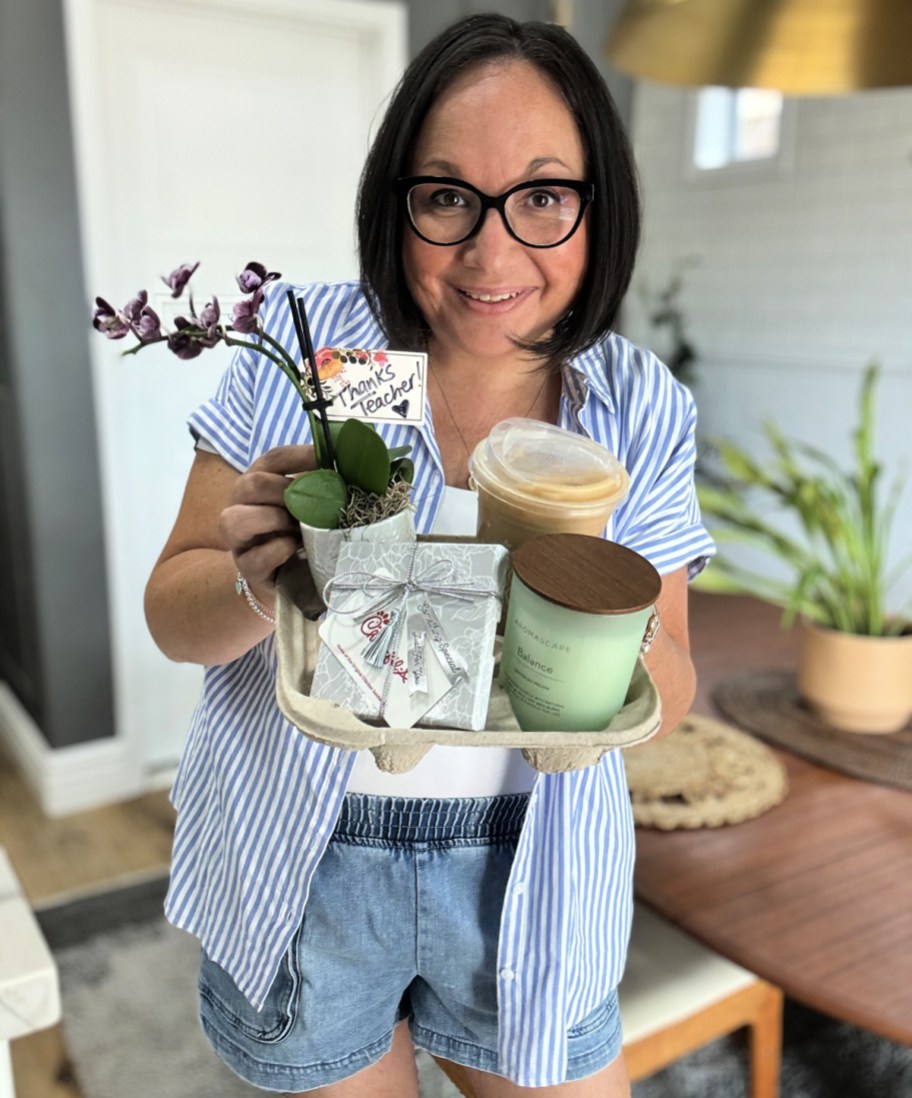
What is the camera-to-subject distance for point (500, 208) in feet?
2.53

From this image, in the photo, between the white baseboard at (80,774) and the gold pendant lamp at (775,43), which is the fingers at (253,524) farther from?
the white baseboard at (80,774)

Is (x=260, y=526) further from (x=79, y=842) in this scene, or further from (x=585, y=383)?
(x=79, y=842)

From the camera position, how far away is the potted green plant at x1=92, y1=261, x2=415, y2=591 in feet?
2.07

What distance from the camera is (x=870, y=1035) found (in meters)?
1.86

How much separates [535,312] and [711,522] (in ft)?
12.0

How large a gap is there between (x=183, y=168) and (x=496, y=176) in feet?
6.40

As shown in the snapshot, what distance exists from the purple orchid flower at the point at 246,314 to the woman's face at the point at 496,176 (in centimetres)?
21

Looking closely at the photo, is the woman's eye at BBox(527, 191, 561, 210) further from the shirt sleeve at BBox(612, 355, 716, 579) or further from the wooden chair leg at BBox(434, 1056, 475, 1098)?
the wooden chair leg at BBox(434, 1056, 475, 1098)

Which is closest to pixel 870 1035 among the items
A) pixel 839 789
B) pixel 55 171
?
pixel 839 789

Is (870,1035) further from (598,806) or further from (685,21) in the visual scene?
(685,21)

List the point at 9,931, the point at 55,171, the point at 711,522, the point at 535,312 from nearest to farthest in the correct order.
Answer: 1. the point at 535,312
2. the point at 9,931
3. the point at 55,171
4. the point at 711,522

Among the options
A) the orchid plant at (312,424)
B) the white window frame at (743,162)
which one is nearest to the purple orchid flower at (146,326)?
the orchid plant at (312,424)

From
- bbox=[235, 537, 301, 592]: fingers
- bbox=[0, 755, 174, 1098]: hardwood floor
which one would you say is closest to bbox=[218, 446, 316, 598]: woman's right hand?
bbox=[235, 537, 301, 592]: fingers

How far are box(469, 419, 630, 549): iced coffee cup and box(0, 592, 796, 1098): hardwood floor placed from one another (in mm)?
958
